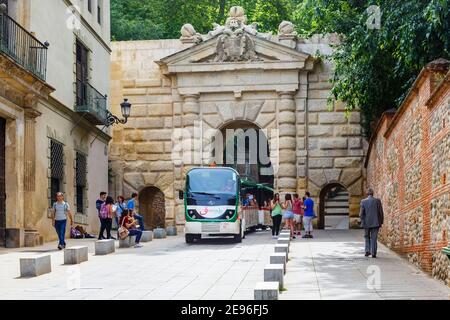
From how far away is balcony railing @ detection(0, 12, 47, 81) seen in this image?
800 inches

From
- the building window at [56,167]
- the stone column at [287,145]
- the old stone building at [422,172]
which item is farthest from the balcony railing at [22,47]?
the stone column at [287,145]

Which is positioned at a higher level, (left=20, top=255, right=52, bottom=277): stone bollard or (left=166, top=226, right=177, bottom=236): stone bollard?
(left=20, top=255, right=52, bottom=277): stone bollard

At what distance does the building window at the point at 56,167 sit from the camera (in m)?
25.0

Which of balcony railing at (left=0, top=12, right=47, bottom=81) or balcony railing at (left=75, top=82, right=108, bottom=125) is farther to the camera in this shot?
balcony railing at (left=75, top=82, right=108, bottom=125)

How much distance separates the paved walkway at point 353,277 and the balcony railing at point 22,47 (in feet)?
27.2

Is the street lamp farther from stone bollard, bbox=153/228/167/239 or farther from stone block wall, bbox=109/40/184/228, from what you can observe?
stone bollard, bbox=153/228/167/239

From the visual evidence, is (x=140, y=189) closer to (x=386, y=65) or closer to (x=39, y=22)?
(x=39, y=22)

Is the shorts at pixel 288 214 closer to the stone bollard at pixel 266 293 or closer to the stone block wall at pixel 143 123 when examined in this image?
the stone block wall at pixel 143 123

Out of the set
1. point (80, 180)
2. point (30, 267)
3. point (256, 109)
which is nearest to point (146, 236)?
point (80, 180)

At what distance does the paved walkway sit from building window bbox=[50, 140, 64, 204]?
835cm

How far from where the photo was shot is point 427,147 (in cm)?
1420

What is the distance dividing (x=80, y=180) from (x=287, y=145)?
864 cm

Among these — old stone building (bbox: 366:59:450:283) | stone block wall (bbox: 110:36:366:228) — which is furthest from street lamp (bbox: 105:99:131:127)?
old stone building (bbox: 366:59:450:283)
